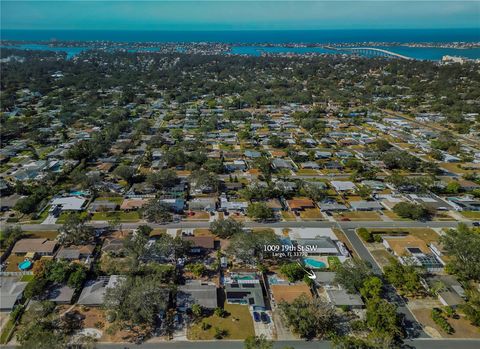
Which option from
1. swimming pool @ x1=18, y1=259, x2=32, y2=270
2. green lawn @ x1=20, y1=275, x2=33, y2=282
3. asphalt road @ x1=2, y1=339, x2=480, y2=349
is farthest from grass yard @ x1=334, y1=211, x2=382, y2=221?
swimming pool @ x1=18, y1=259, x2=32, y2=270

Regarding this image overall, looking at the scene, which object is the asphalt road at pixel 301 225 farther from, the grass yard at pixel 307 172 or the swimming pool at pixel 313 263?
the grass yard at pixel 307 172

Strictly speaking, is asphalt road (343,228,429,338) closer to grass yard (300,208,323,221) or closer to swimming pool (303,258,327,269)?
grass yard (300,208,323,221)

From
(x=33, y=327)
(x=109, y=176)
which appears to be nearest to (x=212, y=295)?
(x=33, y=327)

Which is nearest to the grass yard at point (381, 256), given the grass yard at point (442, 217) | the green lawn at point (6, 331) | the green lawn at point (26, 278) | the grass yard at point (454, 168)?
the grass yard at point (442, 217)

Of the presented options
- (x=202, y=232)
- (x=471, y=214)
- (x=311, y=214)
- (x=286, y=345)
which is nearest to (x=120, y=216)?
(x=202, y=232)

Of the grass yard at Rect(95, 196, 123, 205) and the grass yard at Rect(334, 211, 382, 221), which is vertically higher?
the grass yard at Rect(334, 211, 382, 221)

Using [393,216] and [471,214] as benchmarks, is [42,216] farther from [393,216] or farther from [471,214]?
[471,214]

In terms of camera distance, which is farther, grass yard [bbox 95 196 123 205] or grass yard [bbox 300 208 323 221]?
grass yard [bbox 95 196 123 205]

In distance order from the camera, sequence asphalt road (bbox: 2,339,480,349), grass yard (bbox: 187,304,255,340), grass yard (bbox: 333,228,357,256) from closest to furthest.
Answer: asphalt road (bbox: 2,339,480,349) < grass yard (bbox: 187,304,255,340) < grass yard (bbox: 333,228,357,256)
